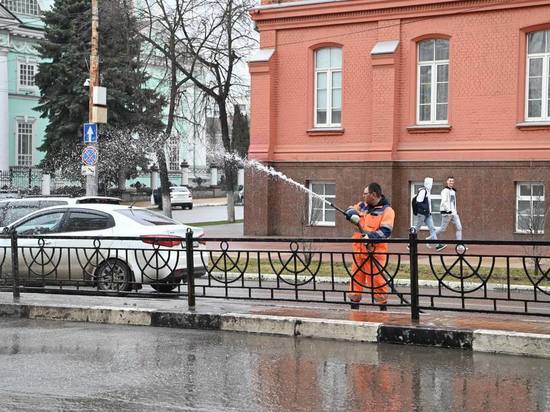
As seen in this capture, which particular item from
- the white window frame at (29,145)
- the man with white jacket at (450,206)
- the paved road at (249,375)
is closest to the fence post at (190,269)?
the paved road at (249,375)

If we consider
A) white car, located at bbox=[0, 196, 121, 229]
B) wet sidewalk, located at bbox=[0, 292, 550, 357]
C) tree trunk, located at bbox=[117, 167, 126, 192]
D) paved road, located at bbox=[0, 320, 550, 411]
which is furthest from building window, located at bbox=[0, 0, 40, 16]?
paved road, located at bbox=[0, 320, 550, 411]

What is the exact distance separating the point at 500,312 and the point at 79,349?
15.4 ft

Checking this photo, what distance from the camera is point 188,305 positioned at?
10.4 meters

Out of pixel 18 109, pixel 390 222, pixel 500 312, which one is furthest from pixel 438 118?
pixel 18 109

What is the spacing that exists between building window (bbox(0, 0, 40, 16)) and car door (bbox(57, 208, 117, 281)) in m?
45.2

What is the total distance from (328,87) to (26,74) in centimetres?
3780

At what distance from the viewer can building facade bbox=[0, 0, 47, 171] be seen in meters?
52.8

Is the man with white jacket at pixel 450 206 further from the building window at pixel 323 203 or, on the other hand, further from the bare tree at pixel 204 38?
the bare tree at pixel 204 38

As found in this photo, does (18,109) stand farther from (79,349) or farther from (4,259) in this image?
(79,349)

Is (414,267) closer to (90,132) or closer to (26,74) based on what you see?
(90,132)

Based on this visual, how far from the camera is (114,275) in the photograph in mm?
12031

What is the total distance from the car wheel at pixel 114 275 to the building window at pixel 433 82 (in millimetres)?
12397

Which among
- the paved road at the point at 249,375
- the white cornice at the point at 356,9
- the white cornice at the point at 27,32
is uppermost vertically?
the white cornice at the point at 27,32

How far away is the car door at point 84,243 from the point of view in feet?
37.8
